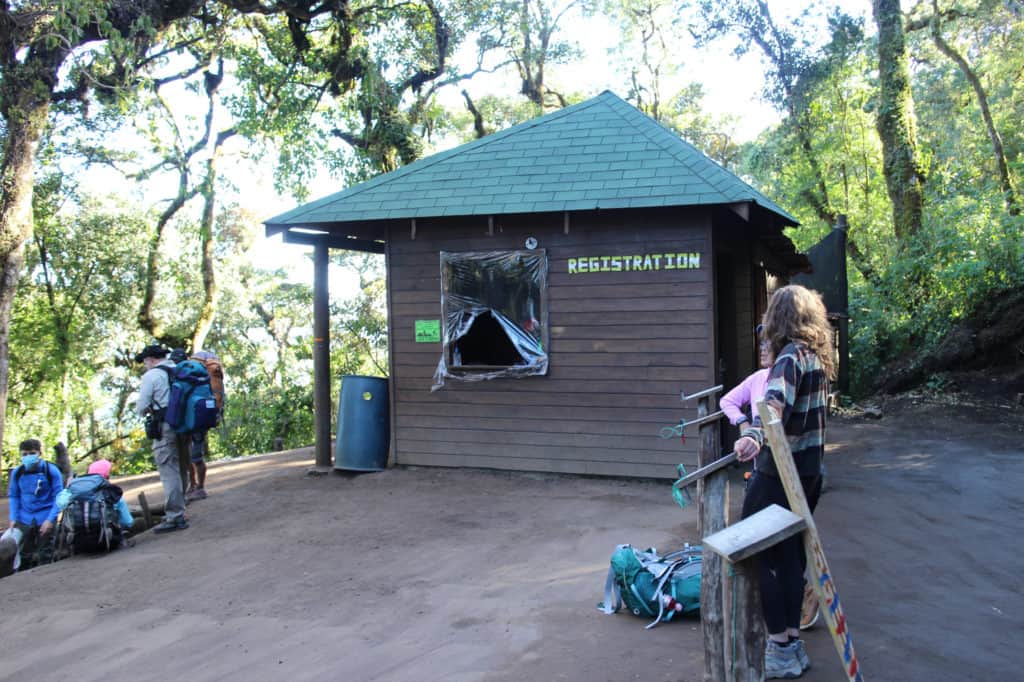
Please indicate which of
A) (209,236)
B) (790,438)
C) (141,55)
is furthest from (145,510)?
(209,236)

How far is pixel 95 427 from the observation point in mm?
25719

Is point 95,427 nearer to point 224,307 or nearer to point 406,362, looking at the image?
point 224,307

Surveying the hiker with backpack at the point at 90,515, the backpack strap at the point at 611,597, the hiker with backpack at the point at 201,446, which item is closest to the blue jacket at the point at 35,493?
the hiker with backpack at the point at 90,515

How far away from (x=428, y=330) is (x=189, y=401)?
2.73m

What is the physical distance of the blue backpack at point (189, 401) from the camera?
7.71 meters

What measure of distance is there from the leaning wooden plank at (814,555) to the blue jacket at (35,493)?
7.11 meters

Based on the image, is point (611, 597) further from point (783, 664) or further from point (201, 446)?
point (201, 446)

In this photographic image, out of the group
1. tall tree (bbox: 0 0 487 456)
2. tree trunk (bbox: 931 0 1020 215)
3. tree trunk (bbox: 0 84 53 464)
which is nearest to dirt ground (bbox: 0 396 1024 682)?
tree trunk (bbox: 0 84 53 464)

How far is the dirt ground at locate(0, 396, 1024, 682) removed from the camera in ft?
13.3

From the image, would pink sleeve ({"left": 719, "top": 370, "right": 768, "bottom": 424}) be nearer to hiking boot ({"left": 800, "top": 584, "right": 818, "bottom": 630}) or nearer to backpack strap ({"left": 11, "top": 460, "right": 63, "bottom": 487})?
hiking boot ({"left": 800, "top": 584, "right": 818, "bottom": 630})

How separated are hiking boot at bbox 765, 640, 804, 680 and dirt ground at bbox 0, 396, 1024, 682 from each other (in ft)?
0.31

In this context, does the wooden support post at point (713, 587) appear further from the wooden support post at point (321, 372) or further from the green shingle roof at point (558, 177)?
the wooden support post at point (321, 372)

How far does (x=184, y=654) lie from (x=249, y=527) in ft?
9.89

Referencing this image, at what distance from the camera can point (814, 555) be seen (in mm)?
2949
